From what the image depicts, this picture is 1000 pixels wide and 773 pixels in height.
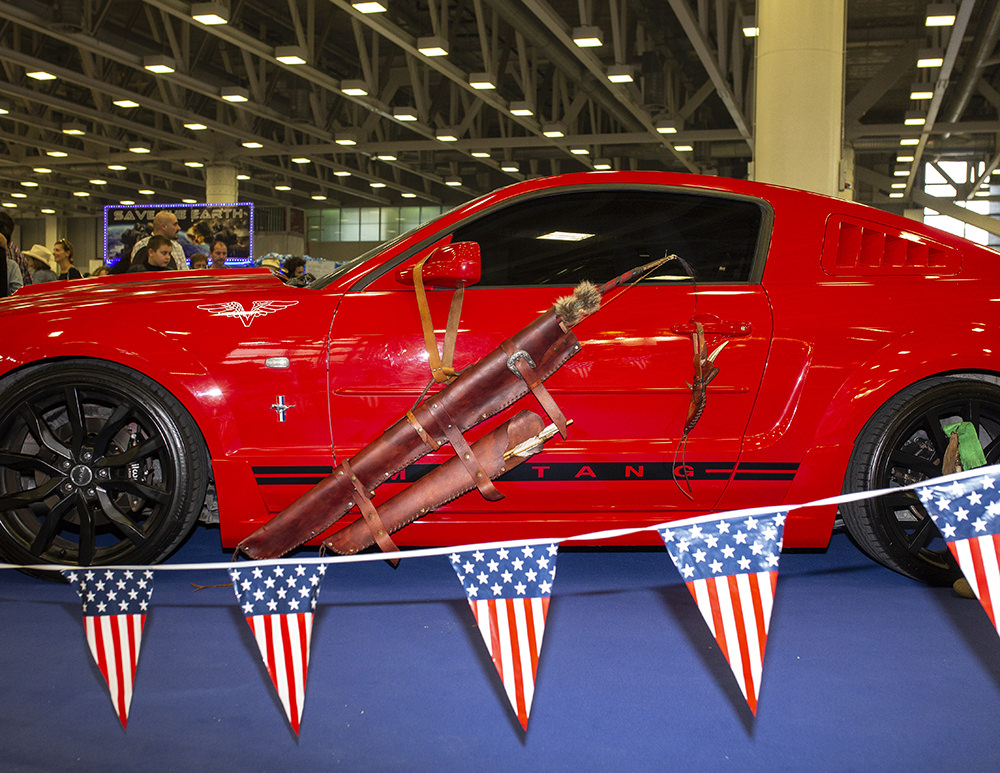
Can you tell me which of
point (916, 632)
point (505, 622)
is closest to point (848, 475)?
point (916, 632)

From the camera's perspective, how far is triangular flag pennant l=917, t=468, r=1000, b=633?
199cm

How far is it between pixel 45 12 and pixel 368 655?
44.1ft

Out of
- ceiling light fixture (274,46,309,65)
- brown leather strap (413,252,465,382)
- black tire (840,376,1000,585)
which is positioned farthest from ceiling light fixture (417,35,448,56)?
black tire (840,376,1000,585)

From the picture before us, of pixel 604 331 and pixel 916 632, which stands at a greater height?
pixel 604 331

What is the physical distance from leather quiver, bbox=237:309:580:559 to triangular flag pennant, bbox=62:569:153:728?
855 mm

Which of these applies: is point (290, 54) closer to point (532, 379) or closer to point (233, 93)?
point (233, 93)

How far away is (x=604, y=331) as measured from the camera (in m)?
3.22

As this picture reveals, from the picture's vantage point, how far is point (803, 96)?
277 inches

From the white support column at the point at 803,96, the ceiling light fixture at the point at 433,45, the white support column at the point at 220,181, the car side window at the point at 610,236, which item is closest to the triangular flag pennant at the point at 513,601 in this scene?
the car side window at the point at 610,236

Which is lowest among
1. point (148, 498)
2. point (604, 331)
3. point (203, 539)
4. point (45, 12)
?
point (203, 539)

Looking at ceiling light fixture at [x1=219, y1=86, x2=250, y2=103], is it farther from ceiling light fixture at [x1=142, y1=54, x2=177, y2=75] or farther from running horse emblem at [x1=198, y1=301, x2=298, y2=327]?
running horse emblem at [x1=198, y1=301, x2=298, y2=327]

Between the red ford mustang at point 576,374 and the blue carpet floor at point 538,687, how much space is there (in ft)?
0.88

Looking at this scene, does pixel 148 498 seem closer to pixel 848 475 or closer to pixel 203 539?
pixel 203 539

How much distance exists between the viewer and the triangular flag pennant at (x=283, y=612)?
2.16m
